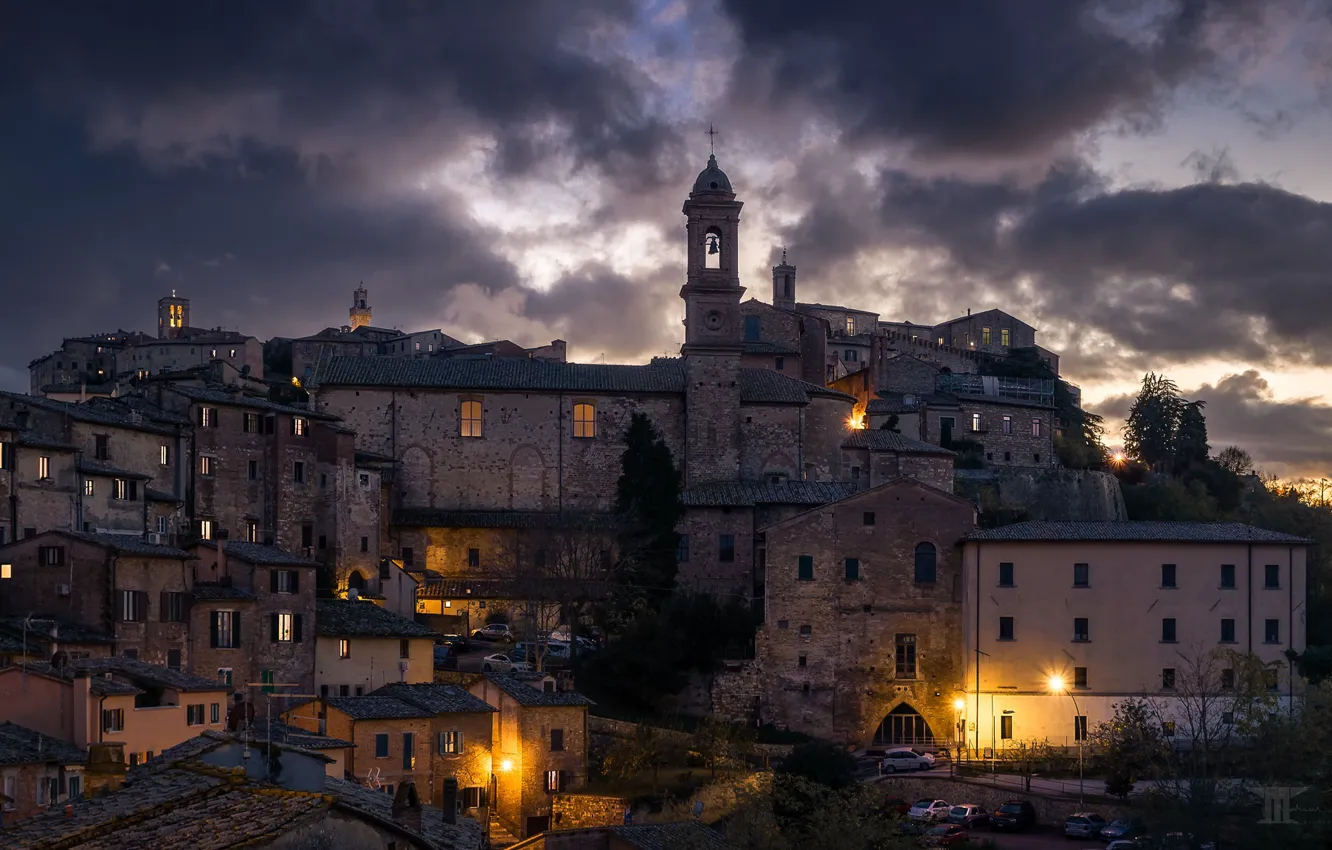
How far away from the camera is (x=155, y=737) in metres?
38.2

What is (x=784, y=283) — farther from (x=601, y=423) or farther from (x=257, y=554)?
(x=257, y=554)

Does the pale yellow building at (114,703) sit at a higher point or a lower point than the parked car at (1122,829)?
higher

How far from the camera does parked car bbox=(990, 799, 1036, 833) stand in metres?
46.3

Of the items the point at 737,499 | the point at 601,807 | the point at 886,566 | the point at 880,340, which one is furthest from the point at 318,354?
the point at 601,807

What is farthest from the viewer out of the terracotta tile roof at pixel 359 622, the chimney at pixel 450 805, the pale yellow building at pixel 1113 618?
the pale yellow building at pixel 1113 618

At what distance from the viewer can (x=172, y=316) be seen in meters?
121

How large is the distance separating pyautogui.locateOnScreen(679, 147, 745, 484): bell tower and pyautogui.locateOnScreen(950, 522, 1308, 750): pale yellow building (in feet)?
50.0

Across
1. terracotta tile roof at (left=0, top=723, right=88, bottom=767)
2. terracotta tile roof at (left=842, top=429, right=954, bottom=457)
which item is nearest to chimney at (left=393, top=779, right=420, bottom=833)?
terracotta tile roof at (left=0, top=723, right=88, bottom=767)

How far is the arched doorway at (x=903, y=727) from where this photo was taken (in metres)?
57.5

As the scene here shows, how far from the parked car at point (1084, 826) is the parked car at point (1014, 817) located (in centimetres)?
110

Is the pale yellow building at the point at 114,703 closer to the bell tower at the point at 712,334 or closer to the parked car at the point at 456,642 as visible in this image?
the parked car at the point at 456,642

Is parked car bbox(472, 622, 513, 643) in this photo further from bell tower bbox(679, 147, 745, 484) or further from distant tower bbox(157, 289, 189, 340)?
distant tower bbox(157, 289, 189, 340)

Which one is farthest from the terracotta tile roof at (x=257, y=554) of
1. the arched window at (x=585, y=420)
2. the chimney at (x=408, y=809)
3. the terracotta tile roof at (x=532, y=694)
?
the chimney at (x=408, y=809)

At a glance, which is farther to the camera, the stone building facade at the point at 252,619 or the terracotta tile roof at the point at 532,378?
the terracotta tile roof at the point at 532,378
